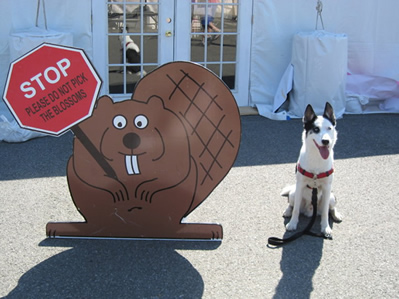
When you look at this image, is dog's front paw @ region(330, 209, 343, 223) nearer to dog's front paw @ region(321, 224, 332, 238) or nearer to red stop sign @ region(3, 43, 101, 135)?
dog's front paw @ region(321, 224, 332, 238)

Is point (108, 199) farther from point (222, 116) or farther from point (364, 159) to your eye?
point (364, 159)

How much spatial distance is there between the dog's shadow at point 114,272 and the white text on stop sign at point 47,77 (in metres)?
1.21

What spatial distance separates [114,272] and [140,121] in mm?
1137

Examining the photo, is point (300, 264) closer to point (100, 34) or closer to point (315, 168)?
point (315, 168)

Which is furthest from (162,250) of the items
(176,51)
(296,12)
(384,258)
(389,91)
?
(389,91)

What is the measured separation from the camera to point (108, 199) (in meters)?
4.32

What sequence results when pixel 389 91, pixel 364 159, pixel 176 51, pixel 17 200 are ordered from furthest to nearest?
A: pixel 389 91 < pixel 176 51 < pixel 364 159 < pixel 17 200

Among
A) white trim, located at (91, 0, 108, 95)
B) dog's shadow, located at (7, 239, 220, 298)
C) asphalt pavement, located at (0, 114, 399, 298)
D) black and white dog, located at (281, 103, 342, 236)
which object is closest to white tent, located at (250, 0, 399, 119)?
white trim, located at (91, 0, 108, 95)

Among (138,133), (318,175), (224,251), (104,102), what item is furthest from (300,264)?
(104,102)

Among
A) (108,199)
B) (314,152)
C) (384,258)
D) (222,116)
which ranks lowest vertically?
(384,258)

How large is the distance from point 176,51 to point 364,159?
3.13 metres

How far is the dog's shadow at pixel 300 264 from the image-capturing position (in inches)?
149

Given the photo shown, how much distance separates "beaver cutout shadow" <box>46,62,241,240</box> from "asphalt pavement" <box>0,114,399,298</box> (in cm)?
26

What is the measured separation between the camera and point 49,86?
4.01 meters
